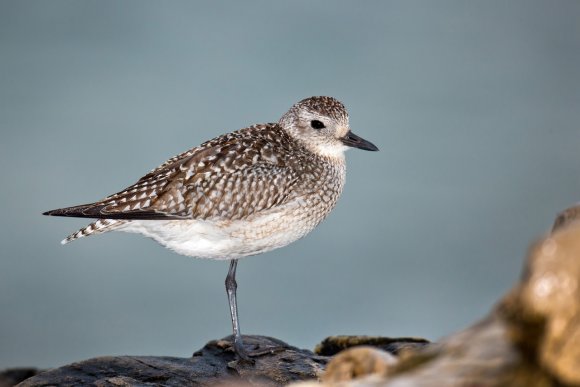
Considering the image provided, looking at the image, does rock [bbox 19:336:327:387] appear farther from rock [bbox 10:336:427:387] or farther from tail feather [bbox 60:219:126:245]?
tail feather [bbox 60:219:126:245]

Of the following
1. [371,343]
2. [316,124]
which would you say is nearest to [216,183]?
[316,124]

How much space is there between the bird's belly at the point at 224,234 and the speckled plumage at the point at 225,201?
0.01 metres

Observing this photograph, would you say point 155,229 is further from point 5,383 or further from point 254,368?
point 5,383

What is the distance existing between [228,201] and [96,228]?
159cm

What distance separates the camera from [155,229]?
9.80 m

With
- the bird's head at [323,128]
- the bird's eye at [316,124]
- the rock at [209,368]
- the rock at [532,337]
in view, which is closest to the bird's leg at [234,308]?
the rock at [209,368]

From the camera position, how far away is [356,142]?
10.8 meters

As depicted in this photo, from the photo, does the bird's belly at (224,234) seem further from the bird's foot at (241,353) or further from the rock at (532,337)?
the rock at (532,337)

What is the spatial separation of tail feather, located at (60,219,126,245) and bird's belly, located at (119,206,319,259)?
139 millimetres

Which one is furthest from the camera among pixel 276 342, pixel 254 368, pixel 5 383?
pixel 5 383

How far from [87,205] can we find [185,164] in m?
1.24

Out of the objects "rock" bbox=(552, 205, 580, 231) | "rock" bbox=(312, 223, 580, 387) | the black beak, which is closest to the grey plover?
the black beak

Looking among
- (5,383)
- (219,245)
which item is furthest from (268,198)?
(5,383)

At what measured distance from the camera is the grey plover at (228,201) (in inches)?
380
